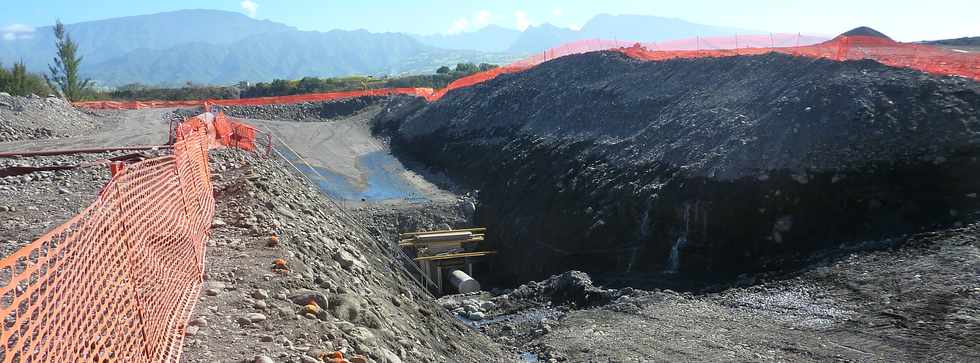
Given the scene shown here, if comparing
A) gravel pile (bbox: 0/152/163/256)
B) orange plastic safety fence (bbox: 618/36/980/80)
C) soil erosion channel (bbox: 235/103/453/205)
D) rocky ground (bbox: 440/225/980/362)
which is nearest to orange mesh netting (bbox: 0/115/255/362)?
gravel pile (bbox: 0/152/163/256)

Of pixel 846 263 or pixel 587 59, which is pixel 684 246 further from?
pixel 587 59

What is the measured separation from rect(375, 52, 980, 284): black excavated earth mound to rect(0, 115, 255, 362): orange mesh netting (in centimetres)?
1014

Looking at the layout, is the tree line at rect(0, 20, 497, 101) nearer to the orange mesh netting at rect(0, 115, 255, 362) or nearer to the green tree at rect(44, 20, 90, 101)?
the green tree at rect(44, 20, 90, 101)

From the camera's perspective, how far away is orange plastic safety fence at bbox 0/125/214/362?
11.0 feet

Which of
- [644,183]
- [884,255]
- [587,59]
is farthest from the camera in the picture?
[587,59]

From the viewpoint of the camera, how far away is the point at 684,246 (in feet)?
45.1

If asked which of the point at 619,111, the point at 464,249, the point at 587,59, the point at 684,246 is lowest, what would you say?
the point at 464,249

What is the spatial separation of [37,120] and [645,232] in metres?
22.5

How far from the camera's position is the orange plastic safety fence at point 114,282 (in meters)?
3.34

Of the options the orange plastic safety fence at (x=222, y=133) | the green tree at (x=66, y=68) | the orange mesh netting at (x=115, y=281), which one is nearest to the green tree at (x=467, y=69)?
the green tree at (x=66, y=68)

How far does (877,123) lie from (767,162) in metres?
2.31

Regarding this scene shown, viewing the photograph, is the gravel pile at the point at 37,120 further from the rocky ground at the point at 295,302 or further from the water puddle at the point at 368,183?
the rocky ground at the point at 295,302

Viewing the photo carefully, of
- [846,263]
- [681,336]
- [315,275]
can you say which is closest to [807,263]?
[846,263]

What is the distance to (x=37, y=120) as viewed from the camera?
77.9 ft
